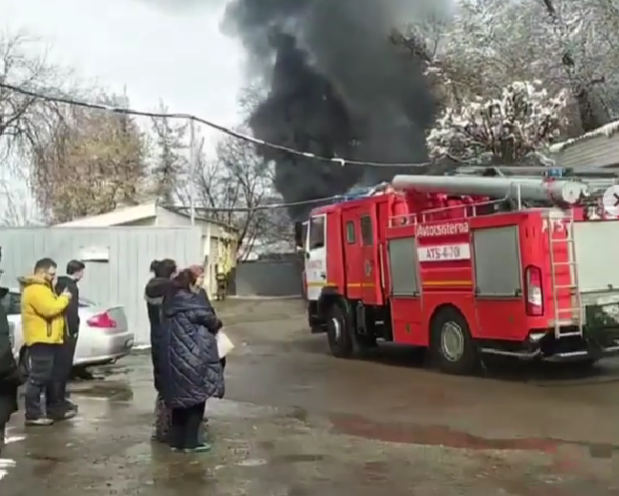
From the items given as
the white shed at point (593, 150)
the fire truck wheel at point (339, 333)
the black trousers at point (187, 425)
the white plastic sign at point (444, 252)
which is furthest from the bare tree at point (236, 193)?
the black trousers at point (187, 425)

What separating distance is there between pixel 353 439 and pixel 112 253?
429 inches

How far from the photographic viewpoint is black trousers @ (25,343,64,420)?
905 centimetres

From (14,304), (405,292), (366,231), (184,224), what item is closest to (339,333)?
(366,231)

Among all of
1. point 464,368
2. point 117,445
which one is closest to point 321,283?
point 464,368

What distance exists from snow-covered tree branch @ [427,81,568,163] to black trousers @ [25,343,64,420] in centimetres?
1788

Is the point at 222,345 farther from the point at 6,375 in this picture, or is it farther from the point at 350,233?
the point at 350,233

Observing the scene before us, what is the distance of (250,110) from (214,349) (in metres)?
21.3

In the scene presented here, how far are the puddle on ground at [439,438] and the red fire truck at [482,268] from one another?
9.84 ft

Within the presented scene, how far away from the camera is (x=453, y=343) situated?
12883 millimetres

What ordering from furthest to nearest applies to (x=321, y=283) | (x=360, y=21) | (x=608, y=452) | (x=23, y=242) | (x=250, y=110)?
(x=250, y=110)
(x=360, y=21)
(x=23, y=242)
(x=321, y=283)
(x=608, y=452)

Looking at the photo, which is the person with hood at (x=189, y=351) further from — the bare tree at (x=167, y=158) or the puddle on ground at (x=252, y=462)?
the bare tree at (x=167, y=158)

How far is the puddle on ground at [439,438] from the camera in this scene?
7.78 metres

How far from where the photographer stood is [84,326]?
1318cm

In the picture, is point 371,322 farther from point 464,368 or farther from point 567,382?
point 567,382
